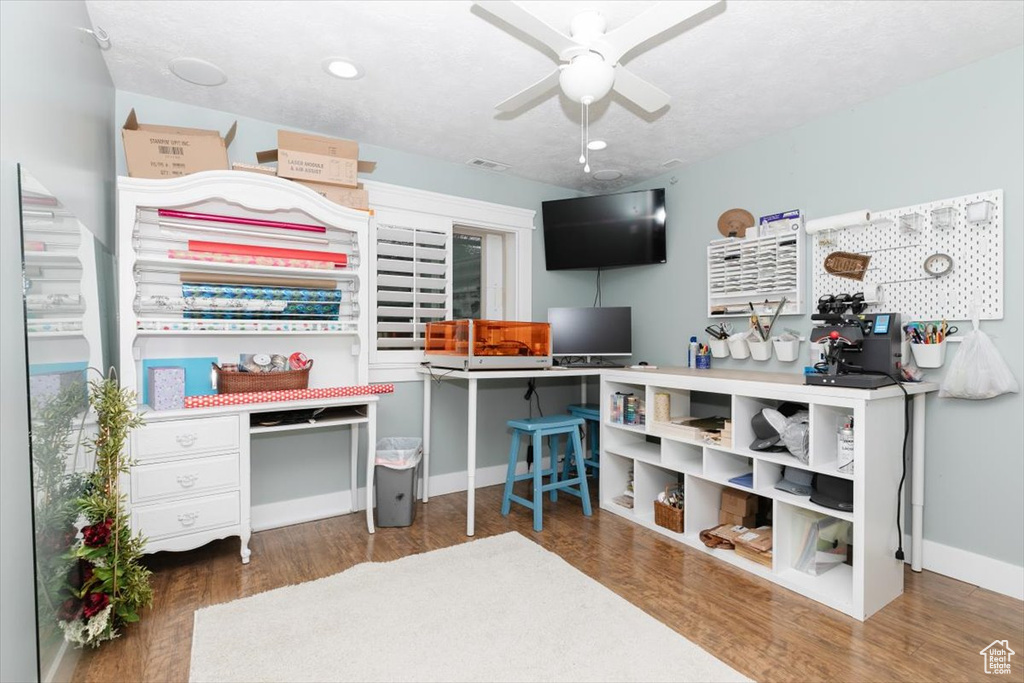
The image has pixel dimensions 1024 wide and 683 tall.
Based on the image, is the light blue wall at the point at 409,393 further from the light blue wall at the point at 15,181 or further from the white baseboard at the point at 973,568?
the white baseboard at the point at 973,568

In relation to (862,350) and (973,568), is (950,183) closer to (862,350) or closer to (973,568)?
(862,350)

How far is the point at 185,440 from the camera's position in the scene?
233 centimetres

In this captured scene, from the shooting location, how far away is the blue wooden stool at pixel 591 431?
142 inches

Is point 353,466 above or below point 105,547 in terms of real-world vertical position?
below

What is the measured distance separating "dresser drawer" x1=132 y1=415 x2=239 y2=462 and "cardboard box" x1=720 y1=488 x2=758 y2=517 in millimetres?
2618

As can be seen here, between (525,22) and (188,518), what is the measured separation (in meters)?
2.55

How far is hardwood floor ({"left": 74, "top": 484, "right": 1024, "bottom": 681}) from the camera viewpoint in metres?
1.74

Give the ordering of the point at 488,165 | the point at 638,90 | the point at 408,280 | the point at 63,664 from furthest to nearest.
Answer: the point at 488,165, the point at 408,280, the point at 638,90, the point at 63,664

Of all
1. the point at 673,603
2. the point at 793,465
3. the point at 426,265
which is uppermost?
the point at 426,265

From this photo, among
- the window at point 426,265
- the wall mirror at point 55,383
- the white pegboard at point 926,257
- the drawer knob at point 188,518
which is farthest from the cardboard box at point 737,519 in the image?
the wall mirror at point 55,383

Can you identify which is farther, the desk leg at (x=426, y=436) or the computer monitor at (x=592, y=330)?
the computer monitor at (x=592, y=330)

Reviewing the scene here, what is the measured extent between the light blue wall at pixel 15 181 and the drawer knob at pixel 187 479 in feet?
3.59

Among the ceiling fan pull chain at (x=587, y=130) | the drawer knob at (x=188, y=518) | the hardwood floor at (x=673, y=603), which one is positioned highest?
the ceiling fan pull chain at (x=587, y=130)

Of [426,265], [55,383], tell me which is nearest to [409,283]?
[426,265]
